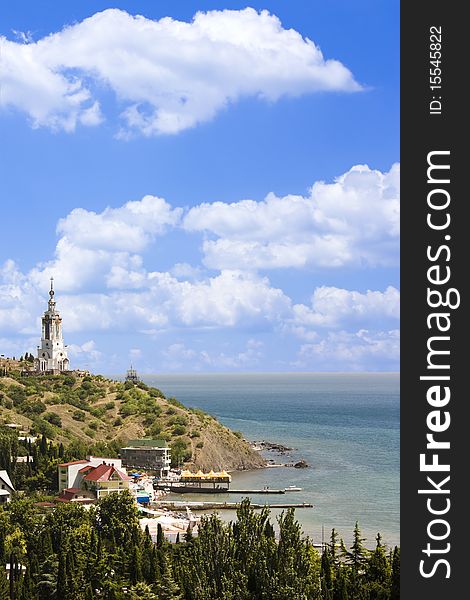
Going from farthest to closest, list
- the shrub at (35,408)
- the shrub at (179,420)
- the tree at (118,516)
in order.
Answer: the shrub at (179,420) → the shrub at (35,408) → the tree at (118,516)

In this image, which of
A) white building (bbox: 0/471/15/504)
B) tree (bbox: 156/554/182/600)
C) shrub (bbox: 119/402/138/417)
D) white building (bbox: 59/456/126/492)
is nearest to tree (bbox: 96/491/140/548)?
tree (bbox: 156/554/182/600)

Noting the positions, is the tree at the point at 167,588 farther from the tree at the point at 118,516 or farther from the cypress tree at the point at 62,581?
the tree at the point at 118,516

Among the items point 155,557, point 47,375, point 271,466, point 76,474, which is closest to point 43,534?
point 155,557

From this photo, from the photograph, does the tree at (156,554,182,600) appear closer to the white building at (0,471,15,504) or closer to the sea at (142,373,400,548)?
the sea at (142,373,400,548)

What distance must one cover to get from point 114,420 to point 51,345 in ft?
52.0

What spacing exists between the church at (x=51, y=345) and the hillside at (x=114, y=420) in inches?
159

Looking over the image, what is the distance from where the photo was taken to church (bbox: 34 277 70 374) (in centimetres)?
8569

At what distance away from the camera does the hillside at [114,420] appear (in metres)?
66.2

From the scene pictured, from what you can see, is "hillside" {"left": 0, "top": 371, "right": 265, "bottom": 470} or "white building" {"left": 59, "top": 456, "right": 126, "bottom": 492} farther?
"hillside" {"left": 0, "top": 371, "right": 265, "bottom": 470}

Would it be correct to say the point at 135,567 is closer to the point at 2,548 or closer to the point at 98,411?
the point at 2,548

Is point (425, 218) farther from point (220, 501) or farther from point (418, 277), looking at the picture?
point (220, 501)

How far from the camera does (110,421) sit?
7362 cm

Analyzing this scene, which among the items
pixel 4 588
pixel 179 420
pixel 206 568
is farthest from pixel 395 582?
pixel 179 420

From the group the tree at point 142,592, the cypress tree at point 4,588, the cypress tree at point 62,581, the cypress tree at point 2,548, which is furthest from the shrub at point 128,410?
the tree at point 142,592
